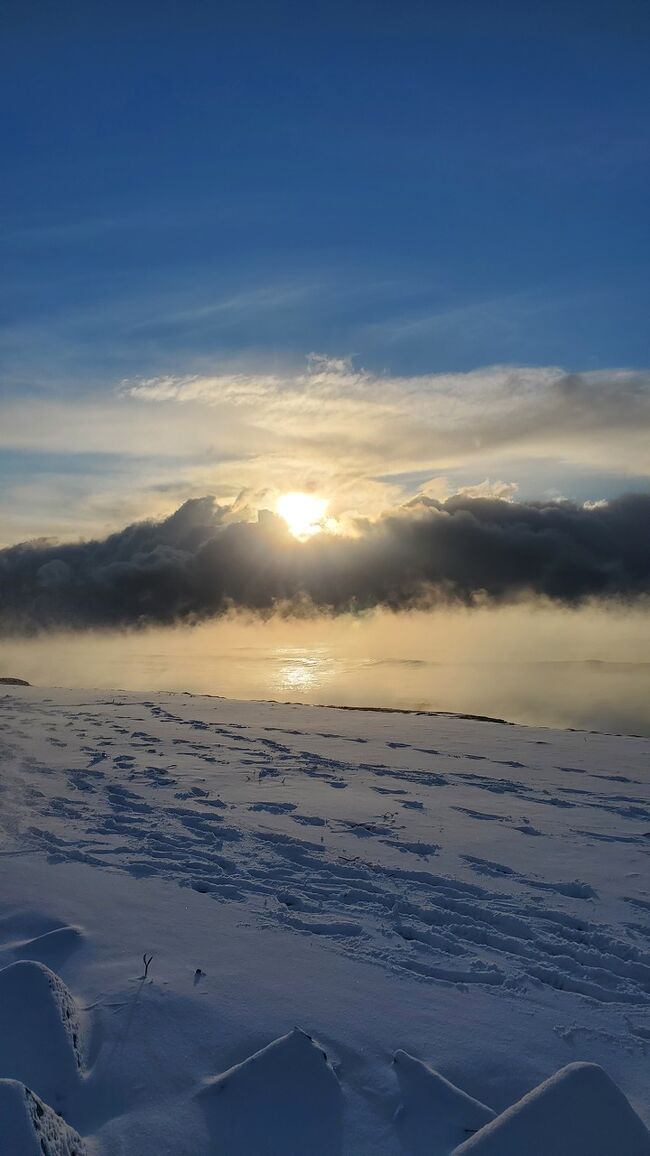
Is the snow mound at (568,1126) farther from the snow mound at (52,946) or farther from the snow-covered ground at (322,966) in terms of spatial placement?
the snow mound at (52,946)

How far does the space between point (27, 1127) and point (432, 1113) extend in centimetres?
176

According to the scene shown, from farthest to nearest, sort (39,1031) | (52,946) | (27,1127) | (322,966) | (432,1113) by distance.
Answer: (52,946), (322,966), (39,1031), (432,1113), (27,1127)

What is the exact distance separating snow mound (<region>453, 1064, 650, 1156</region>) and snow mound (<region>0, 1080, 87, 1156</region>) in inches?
62.2

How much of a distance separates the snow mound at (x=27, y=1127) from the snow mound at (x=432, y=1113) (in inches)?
56.2

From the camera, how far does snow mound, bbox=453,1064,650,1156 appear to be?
10.2 ft

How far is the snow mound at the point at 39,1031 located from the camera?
358cm

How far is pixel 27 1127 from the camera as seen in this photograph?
2785 millimetres

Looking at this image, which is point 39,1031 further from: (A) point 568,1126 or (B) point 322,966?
(A) point 568,1126

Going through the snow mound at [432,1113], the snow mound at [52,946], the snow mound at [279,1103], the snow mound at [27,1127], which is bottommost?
the snow mound at [432,1113]

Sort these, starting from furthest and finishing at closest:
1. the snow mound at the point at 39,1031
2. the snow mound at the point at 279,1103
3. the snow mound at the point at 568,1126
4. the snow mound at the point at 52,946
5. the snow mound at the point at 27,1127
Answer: the snow mound at the point at 52,946 < the snow mound at the point at 39,1031 < the snow mound at the point at 279,1103 < the snow mound at the point at 568,1126 < the snow mound at the point at 27,1127

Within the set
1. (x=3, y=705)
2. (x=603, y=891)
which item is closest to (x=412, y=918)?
(x=603, y=891)

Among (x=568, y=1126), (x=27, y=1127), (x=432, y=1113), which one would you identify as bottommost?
(x=432, y=1113)

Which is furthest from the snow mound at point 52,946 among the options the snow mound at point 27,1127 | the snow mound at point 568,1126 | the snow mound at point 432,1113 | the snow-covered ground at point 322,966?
the snow mound at point 568,1126

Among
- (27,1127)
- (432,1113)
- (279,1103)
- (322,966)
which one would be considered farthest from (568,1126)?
(27,1127)
